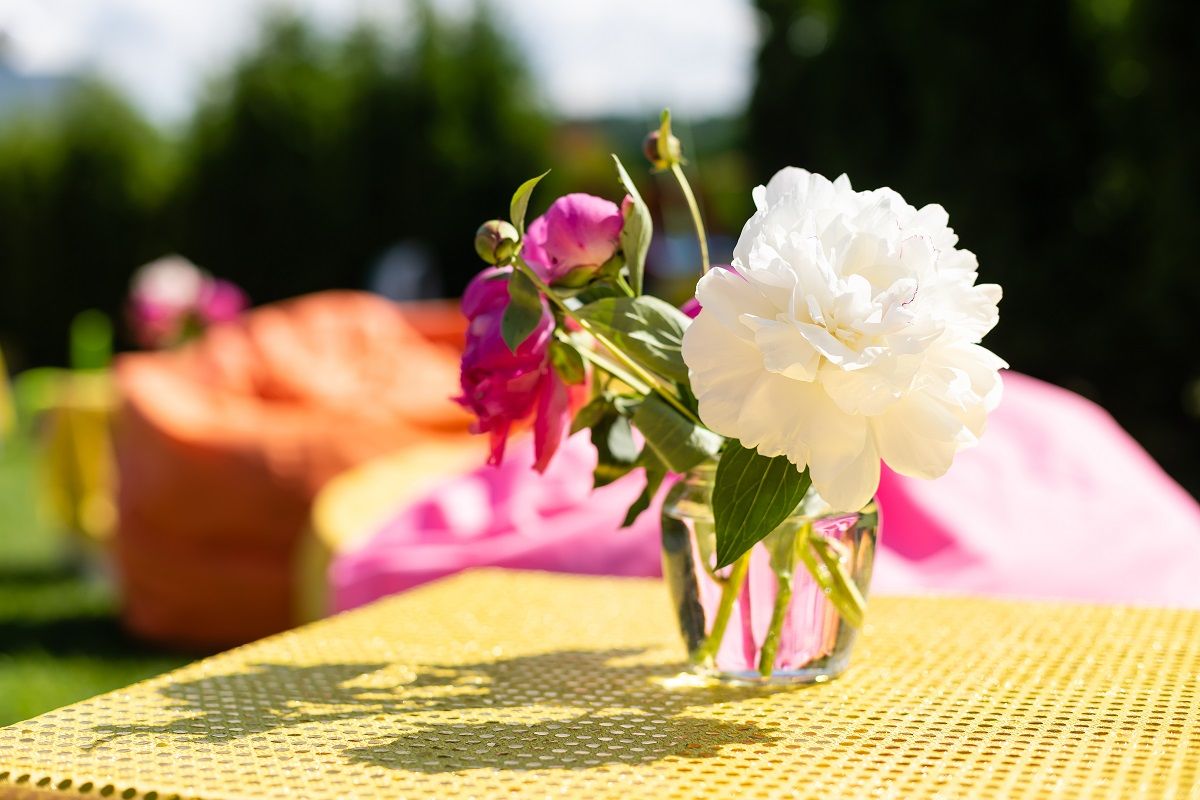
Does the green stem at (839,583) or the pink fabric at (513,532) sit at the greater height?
the green stem at (839,583)

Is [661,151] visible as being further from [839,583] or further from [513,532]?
[513,532]

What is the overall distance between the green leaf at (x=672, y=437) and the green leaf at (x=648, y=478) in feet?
0.14

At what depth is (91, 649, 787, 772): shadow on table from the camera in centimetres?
73

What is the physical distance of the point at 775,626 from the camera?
0.86 meters

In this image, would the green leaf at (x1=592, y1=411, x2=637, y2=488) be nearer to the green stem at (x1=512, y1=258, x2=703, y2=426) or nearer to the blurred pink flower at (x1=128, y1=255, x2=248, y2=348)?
the green stem at (x1=512, y1=258, x2=703, y2=426)

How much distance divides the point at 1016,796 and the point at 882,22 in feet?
20.6

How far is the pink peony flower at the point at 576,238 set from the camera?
822 millimetres

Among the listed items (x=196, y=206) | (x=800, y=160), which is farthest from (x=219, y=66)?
(x=800, y=160)

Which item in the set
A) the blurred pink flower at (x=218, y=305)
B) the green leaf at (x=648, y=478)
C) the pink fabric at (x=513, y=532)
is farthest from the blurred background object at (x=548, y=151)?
the green leaf at (x=648, y=478)

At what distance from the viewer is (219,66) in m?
9.93

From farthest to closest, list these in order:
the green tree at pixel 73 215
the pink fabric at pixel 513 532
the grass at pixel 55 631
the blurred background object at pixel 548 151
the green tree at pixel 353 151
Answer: the green tree at pixel 73 215
the green tree at pixel 353 151
the blurred background object at pixel 548 151
the grass at pixel 55 631
the pink fabric at pixel 513 532

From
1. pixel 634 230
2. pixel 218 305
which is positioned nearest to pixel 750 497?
pixel 634 230

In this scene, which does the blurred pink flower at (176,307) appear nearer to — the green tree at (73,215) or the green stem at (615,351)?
the green stem at (615,351)

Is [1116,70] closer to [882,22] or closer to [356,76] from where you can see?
[882,22]
